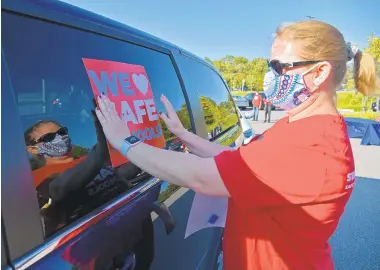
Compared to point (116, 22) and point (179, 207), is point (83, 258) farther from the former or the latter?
point (116, 22)

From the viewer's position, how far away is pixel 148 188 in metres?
1.53

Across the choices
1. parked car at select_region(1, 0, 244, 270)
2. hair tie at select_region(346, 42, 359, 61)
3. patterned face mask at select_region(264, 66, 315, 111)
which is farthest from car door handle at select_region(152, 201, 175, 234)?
hair tie at select_region(346, 42, 359, 61)

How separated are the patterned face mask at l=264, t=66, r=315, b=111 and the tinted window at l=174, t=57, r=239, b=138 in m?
0.94

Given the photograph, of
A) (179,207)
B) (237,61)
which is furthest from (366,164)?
(237,61)

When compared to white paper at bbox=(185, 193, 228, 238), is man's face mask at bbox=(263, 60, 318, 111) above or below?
above

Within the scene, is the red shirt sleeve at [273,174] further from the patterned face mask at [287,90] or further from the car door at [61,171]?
the car door at [61,171]

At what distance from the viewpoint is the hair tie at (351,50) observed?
4.82 feet

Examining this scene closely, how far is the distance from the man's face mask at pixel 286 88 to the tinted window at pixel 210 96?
0.95 meters

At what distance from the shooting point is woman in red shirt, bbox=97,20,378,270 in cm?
115

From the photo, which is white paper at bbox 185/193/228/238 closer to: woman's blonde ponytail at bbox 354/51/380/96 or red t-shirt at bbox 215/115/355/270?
red t-shirt at bbox 215/115/355/270

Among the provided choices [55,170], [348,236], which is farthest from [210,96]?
[348,236]

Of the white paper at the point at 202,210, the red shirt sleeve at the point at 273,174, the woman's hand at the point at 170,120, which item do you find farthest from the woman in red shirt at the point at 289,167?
the woman's hand at the point at 170,120

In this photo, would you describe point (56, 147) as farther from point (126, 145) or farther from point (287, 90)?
point (287, 90)

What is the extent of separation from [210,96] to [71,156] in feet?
6.76
